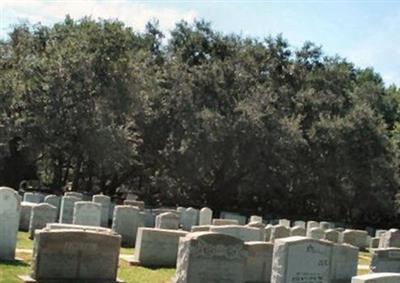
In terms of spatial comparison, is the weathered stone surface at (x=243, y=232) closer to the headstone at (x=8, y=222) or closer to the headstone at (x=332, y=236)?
the headstone at (x=332, y=236)

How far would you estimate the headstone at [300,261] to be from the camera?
11133 mm

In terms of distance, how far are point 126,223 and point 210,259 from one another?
26.9 ft

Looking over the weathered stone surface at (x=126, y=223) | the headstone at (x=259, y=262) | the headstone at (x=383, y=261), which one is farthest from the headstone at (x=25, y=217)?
the headstone at (x=383, y=261)

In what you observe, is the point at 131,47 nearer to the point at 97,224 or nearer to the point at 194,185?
the point at 194,185

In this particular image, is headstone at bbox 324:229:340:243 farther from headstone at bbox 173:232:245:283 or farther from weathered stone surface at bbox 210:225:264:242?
headstone at bbox 173:232:245:283

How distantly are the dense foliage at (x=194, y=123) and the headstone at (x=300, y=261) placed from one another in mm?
21979

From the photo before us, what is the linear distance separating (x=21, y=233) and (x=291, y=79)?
1074 inches

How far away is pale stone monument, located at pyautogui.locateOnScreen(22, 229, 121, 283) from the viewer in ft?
41.6

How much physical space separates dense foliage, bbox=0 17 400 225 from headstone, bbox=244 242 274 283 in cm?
1887

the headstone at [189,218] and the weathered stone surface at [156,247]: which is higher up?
the headstone at [189,218]

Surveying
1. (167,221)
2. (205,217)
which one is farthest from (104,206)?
(167,221)

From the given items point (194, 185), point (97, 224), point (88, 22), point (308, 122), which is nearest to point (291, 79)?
point (308, 122)

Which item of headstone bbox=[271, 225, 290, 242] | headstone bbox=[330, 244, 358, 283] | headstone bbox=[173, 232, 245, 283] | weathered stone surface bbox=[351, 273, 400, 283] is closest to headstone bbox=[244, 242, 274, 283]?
headstone bbox=[330, 244, 358, 283]

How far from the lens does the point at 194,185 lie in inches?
1502
